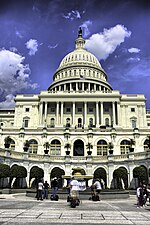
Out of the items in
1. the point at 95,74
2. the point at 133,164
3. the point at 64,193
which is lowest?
the point at 64,193

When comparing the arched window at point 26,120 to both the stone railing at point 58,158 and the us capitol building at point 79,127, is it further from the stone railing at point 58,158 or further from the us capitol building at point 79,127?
the stone railing at point 58,158

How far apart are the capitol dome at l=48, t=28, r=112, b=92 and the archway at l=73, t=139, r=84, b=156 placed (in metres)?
50.5

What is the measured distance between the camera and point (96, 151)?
55.9 meters

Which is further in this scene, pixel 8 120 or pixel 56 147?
pixel 8 120

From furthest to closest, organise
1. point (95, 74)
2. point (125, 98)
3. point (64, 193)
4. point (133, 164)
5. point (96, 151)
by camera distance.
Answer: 1. point (95, 74)
2. point (125, 98)
3. point (96, 151)
4. point (133, 164)
5. point (64, 193)

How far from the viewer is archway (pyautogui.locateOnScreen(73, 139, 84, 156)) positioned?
187 feet

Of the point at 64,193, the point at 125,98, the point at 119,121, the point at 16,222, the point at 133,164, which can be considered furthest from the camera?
the point at 125,98

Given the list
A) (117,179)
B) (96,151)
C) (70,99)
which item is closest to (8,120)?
(70,99)

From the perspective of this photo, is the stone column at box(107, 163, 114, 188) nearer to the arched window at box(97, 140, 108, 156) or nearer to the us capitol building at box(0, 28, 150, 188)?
the us capitol building at box(0, 28, 150, 188)

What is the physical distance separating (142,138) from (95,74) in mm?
70936

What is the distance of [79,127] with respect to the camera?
242ft

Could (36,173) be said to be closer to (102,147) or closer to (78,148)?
(78,148)

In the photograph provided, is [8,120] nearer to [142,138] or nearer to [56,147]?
[56,147]

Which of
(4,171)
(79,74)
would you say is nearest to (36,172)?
(4,171)
